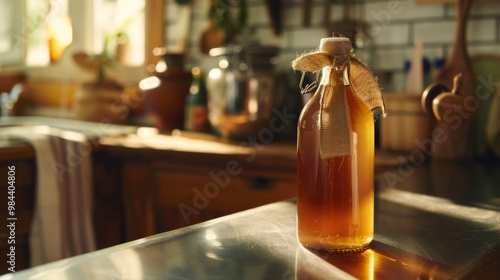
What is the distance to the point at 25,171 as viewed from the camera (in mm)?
2156

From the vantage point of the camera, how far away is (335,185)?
0.91 metres

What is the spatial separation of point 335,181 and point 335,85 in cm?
14

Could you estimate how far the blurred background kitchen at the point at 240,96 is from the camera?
2076 mm

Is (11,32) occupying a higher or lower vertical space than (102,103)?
higher

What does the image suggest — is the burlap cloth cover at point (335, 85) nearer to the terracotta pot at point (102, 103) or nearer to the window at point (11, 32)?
the terracotta pot at point (102, 103)

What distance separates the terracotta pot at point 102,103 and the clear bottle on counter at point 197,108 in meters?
0.45

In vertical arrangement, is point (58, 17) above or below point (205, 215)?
above

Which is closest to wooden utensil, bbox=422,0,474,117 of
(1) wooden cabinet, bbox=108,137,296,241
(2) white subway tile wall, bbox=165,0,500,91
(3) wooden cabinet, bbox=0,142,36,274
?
(2) white subway tile wall, bbox=165,0,500,91

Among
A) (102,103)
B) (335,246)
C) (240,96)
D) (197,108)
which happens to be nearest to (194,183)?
(240,96)

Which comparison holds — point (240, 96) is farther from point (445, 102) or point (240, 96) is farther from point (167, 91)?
point (445, 102)

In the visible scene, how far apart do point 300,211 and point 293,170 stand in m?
1.07

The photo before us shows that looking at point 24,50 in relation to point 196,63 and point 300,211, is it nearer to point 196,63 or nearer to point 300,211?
point 196,63

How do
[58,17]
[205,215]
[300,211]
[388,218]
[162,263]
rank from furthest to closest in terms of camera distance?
[58,17] → [205,215] → [388,218] → [300,211] → [162,263]

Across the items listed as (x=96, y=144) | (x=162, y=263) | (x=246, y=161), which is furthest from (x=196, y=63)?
(x=162, y=263)
